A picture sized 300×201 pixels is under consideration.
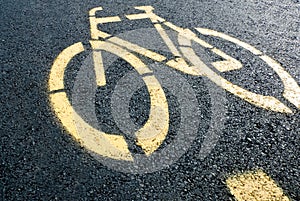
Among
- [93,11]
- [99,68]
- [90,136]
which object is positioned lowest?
[90,136]

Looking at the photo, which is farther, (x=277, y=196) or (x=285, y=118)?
(x=285, y=118)

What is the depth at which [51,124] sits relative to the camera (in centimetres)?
261

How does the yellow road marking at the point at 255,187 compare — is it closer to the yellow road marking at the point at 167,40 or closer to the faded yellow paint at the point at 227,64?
the faded yellow paint at the point at 227,64

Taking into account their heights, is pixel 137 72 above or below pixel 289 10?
→ below

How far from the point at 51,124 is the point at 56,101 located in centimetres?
27

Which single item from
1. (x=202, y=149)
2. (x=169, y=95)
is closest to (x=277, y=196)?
(x=202, y=149)

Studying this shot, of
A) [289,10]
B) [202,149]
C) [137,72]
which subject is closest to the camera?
[202,149]

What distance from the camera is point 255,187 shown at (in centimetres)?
214

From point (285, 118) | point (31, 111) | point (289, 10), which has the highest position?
point (289, 10)

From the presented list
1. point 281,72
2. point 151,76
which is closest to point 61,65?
point 151,76

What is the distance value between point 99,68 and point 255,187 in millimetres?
1754

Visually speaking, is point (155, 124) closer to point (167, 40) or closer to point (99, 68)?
point (99, 68)

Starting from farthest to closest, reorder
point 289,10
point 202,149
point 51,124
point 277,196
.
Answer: point 289,10, point 51,124, point 202,149, point 277,196

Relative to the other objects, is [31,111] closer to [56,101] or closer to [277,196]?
[56,101]
